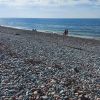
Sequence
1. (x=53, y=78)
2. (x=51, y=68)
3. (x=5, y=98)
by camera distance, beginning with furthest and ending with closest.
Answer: (x=51, y=68) → (x=53, y=78) → (x=5, y=98)

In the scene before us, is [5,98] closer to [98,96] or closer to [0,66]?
[98,96]

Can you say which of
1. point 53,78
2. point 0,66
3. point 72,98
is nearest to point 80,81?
point 53,78

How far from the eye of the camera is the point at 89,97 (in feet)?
36.7

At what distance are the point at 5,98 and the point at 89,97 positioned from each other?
10.5 feet

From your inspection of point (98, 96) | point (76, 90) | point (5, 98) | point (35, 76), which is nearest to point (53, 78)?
point (35, 76)

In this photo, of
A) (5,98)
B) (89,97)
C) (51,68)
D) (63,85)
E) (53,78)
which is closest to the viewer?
(5,98)

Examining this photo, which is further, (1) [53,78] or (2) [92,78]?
(2) [92,78]

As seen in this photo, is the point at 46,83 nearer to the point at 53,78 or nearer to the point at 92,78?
the point at 53,78

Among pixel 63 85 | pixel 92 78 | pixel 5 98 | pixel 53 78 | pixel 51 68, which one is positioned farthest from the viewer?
pixel 51 68

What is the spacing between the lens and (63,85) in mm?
12516

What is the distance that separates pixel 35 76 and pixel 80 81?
214 cm

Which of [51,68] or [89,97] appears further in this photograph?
[51,68]

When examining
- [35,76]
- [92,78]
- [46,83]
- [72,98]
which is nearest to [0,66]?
[35,76]

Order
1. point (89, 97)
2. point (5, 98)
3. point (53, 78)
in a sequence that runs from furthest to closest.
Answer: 1. point (53, 78)
2. point (89, 97)
3. point (5, 98)
